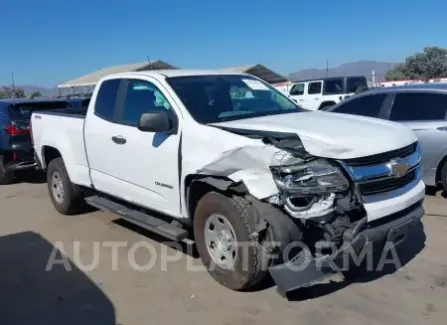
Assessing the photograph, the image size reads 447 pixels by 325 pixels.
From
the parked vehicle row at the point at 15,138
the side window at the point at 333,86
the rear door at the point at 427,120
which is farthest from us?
the side window at the point at 333,86

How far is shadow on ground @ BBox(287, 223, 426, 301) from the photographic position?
4.30 m

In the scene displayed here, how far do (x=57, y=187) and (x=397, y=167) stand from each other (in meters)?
4.94

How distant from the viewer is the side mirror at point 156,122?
465 cm

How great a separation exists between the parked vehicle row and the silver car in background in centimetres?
636

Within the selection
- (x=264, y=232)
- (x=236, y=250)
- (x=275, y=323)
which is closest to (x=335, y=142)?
(x=264, y=232)

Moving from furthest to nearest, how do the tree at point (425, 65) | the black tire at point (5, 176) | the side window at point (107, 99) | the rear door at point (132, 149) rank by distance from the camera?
the tree at point (425, 65)
the black tire at point (5, 176)
the side window at point (107, 99)
the rear door at point (132, 149)

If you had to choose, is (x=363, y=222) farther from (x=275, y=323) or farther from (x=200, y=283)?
(x=200, y=283)

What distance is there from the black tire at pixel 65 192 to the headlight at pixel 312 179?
13.0 feet

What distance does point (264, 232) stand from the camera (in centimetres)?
399

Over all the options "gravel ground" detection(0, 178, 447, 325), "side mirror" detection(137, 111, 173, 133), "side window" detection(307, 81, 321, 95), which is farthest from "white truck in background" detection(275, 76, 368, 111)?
"side mirror" detection(137, 111, 173, 133)

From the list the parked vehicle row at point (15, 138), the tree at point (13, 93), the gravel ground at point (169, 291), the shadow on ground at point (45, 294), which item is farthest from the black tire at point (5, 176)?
the tree at point (13, 93)

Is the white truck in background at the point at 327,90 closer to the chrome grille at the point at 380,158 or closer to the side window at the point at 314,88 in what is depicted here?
the side window at the point at 314,88

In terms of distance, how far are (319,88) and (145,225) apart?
698 inches

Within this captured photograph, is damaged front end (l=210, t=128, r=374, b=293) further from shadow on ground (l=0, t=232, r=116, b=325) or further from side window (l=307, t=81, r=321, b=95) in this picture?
side window (l=307, t=81, r=321, b=95)
